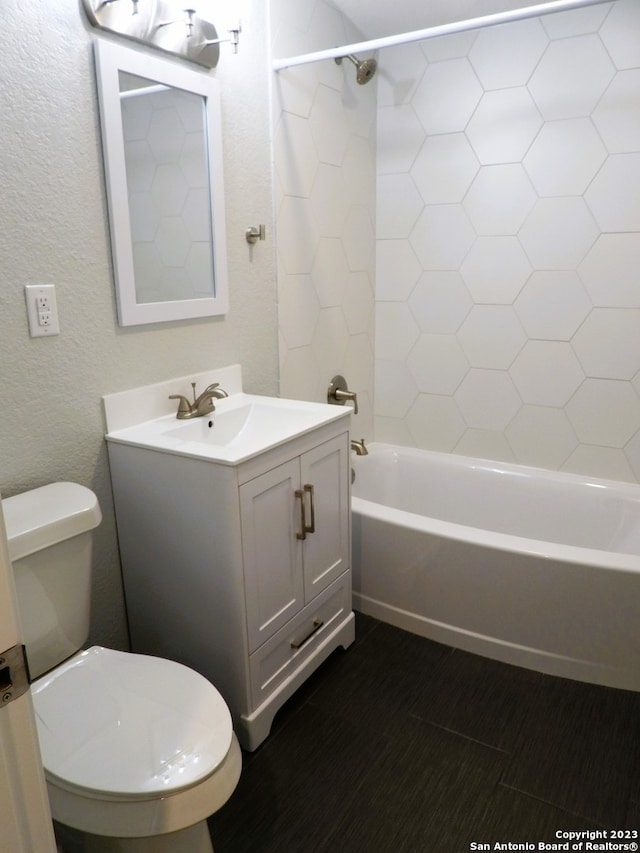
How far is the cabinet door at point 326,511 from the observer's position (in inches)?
73.6

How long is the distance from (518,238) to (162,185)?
156cm

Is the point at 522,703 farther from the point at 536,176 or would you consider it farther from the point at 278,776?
the point at 536,176

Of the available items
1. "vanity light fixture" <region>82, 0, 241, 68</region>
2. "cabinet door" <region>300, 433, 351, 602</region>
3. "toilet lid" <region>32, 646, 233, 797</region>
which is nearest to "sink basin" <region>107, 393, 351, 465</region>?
"cabinet door" <region>300, 433, 351, 602</region>

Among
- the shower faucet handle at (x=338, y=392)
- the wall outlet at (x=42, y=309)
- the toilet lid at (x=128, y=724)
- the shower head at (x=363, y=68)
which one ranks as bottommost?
the toilet lid at (x=128, y=724)

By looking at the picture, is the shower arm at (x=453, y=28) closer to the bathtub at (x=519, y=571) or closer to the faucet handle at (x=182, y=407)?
the faucet handle at (x=182, y=407)

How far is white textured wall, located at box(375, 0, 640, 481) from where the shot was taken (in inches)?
95.1

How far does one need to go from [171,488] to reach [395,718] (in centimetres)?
97

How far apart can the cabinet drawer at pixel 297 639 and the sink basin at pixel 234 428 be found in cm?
57

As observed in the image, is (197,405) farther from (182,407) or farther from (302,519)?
(302,519)

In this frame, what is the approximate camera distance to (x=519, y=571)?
204cm

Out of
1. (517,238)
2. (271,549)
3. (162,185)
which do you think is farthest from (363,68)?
(271,549)

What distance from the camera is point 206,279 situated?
2.04 meters

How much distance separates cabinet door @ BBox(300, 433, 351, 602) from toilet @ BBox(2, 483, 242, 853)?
60cm

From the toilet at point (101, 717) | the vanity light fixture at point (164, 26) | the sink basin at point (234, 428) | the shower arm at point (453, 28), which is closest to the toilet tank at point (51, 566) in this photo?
the toilet at point (101, 717)
